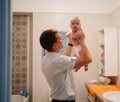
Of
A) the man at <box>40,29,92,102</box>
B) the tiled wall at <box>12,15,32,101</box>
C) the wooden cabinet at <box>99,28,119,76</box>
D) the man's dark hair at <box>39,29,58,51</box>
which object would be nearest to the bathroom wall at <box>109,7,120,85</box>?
the wooden cabinet at <box>99,28,119,76</box>

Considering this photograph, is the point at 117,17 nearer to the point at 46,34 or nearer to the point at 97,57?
the point at 97,57

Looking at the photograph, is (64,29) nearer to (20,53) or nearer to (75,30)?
(20,53)

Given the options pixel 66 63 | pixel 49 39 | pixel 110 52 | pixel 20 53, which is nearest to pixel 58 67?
pixel 66 63

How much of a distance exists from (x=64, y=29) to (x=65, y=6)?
1.35 ft

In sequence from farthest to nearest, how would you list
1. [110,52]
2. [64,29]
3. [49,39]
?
[64,29]
[110,52]
[49,39]

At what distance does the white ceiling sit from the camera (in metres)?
2.99

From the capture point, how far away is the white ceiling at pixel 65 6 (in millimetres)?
2994

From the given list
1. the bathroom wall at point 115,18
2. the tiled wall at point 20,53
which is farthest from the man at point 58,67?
the tiled wall at point 20,53

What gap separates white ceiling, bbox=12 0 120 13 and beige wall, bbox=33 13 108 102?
0.31ft

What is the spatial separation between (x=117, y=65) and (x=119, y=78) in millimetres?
200

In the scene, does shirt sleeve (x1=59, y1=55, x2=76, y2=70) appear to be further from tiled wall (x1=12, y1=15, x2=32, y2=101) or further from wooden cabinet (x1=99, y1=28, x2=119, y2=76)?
tiled wall (x1=12, y1=15, x2=32, y2=101)

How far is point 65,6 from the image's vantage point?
3.05m

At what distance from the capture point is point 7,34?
67 centimetres

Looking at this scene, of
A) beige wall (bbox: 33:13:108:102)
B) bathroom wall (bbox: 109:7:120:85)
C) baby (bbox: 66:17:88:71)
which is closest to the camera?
baby (bbox: 66:17:88:71)
